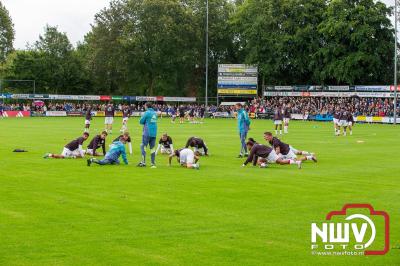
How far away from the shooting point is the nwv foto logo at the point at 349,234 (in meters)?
10.1

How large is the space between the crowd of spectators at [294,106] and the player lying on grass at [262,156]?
51.2m

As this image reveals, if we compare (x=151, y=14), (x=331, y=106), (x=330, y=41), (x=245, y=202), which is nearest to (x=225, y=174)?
(x=245, y=202)

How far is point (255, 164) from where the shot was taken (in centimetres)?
2242

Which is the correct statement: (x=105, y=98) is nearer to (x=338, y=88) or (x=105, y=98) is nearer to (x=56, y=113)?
(x=56, y=113)

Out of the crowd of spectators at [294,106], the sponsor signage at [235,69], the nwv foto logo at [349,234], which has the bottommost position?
the nwv foto logo at [349,234]

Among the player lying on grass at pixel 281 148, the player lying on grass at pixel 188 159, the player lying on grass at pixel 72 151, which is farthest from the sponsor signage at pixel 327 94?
the player lying on grass at pixel 188 159

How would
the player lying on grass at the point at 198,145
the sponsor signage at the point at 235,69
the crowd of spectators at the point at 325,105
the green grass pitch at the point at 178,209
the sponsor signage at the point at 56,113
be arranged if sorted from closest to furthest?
1. the green grass pitch at the point at 178,209
2. the player lying on grass at the point at 198,145
3. the crowd of spectators at the point at 325,105
4. the sponsor signage at the point at 56,113
5. the sponsor signage at the point at 235,69

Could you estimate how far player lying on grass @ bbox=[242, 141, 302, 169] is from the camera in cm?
2215

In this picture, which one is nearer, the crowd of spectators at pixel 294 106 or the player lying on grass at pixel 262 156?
the player lying on grass at pixel 262 156

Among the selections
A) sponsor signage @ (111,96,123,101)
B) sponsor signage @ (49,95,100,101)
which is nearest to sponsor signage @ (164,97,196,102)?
sponsor signage @ (111,96,123,101)

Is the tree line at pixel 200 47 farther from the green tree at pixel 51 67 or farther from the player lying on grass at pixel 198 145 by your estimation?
the player lying on grass at pixel 198 145

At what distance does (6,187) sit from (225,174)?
266 inches

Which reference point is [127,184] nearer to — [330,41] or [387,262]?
[387,262]

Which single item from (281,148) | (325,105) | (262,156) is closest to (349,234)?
(262,156)
